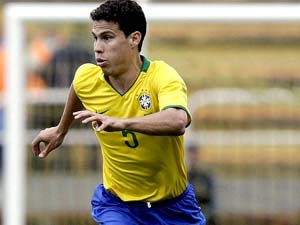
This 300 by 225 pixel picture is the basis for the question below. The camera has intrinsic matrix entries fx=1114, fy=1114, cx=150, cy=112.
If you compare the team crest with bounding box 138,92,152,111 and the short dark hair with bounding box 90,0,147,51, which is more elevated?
the short dark hair with bounding box 90,0,147,51

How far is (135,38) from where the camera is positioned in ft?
20.8

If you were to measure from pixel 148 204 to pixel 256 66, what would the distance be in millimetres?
6368

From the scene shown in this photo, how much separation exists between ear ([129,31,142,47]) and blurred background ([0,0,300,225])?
540cm

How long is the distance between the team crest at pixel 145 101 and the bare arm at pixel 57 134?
1.76 ft

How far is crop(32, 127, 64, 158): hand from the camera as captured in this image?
667 cm

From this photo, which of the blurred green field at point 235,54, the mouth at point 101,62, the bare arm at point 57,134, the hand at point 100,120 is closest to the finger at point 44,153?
the bare arm at point 57,134

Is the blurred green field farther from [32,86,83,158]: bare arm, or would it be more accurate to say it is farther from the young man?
the young man

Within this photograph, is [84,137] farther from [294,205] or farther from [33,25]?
Answer: [294,205]

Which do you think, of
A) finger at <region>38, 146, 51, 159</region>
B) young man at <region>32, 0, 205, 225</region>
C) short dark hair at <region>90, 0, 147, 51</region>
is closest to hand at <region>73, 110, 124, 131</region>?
young man at <region>32, 0, 205, 225</region>

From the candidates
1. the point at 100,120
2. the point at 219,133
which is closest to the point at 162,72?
the point at 100,120

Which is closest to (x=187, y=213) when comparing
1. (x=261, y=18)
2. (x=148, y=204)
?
(x=148, y=204)

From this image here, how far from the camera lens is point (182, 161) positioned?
654cm

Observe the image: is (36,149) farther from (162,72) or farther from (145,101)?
(162,72)

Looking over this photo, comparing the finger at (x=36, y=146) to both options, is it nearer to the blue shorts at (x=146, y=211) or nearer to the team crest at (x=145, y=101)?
the blue shorts at (x=146, y=211)
